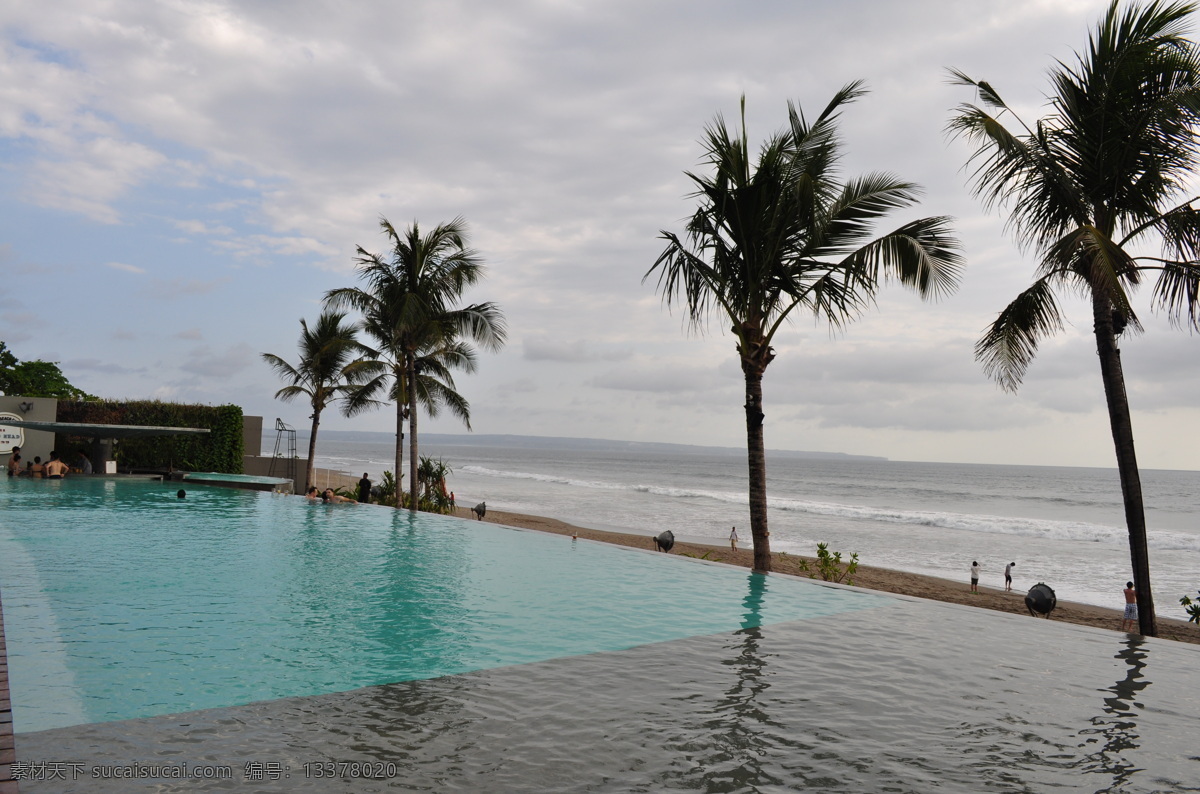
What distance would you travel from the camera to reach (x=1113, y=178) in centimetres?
1011

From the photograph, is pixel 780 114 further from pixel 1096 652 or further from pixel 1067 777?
pixel 1067 777

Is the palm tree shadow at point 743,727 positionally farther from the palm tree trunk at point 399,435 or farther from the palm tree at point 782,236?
the palm tree trunk at point 399,435

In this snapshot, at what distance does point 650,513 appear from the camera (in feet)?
146

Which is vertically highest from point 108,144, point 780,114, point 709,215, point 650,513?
point 108,144

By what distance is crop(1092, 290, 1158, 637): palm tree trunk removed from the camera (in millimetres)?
9875

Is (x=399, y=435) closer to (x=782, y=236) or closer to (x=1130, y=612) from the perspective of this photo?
(x=782, y=236)

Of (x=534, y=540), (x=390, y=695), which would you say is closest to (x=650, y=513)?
(x=534, y=540)

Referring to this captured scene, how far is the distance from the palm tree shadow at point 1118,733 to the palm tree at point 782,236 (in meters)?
5.30

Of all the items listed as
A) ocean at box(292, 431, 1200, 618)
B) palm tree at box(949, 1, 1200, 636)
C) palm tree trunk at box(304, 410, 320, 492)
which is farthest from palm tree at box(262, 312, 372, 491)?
palm tree at box(949, 1, 1200, 636)

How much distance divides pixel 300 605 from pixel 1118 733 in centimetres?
819

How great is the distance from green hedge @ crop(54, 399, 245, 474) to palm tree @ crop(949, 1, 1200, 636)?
28192 mm

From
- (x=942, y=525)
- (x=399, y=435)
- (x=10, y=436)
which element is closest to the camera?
(x=399, y=435)

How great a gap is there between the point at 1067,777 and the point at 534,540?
12080 millimetres

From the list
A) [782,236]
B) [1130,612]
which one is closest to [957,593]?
[1130,612]
